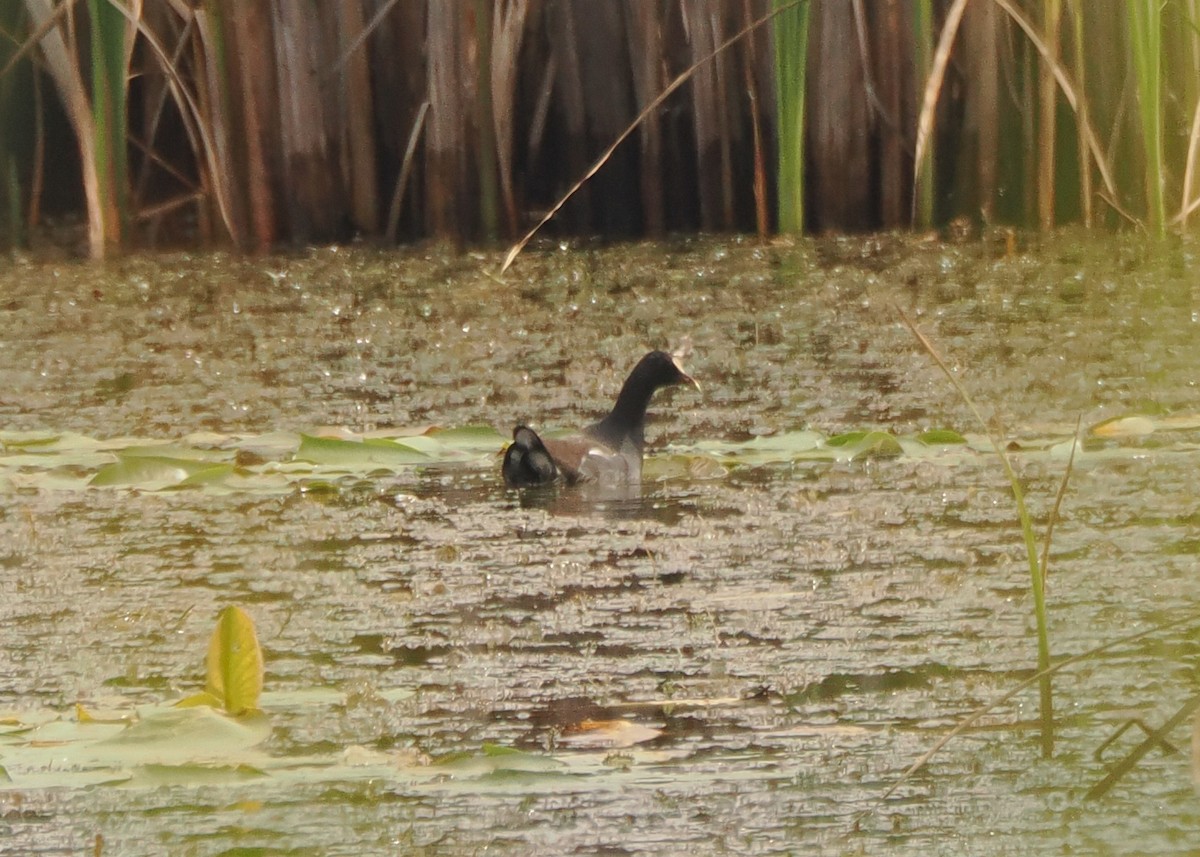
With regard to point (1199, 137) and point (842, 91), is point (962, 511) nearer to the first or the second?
point (1199, 137)

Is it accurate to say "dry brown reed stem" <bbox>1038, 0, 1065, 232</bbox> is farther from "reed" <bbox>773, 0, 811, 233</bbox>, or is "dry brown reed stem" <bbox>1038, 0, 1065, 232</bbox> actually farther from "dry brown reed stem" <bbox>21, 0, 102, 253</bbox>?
"dry brown reed stem" <bbox>21, 0, 102, 253</bbox>

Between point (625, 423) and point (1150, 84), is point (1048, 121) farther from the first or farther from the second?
point (625, 423)

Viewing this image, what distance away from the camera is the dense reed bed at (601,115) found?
6.63 metres

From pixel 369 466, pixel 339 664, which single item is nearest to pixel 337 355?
pixel 369 466

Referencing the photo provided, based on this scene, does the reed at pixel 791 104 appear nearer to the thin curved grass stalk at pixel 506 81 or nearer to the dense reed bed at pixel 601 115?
the dense reed bed at pixel 601 115

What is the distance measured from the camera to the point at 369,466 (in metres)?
4.10

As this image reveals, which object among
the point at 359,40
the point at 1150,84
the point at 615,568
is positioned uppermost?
the point at 359,40

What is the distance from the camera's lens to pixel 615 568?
331cm

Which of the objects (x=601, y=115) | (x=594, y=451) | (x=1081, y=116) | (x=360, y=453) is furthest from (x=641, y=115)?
(x=601, y=115)

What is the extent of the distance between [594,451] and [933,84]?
2.55 meters

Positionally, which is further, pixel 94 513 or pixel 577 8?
pixel 577 8

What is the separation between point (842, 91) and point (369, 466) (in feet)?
10.4

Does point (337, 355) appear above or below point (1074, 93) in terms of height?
below

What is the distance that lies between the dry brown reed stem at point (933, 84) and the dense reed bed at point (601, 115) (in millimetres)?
20
